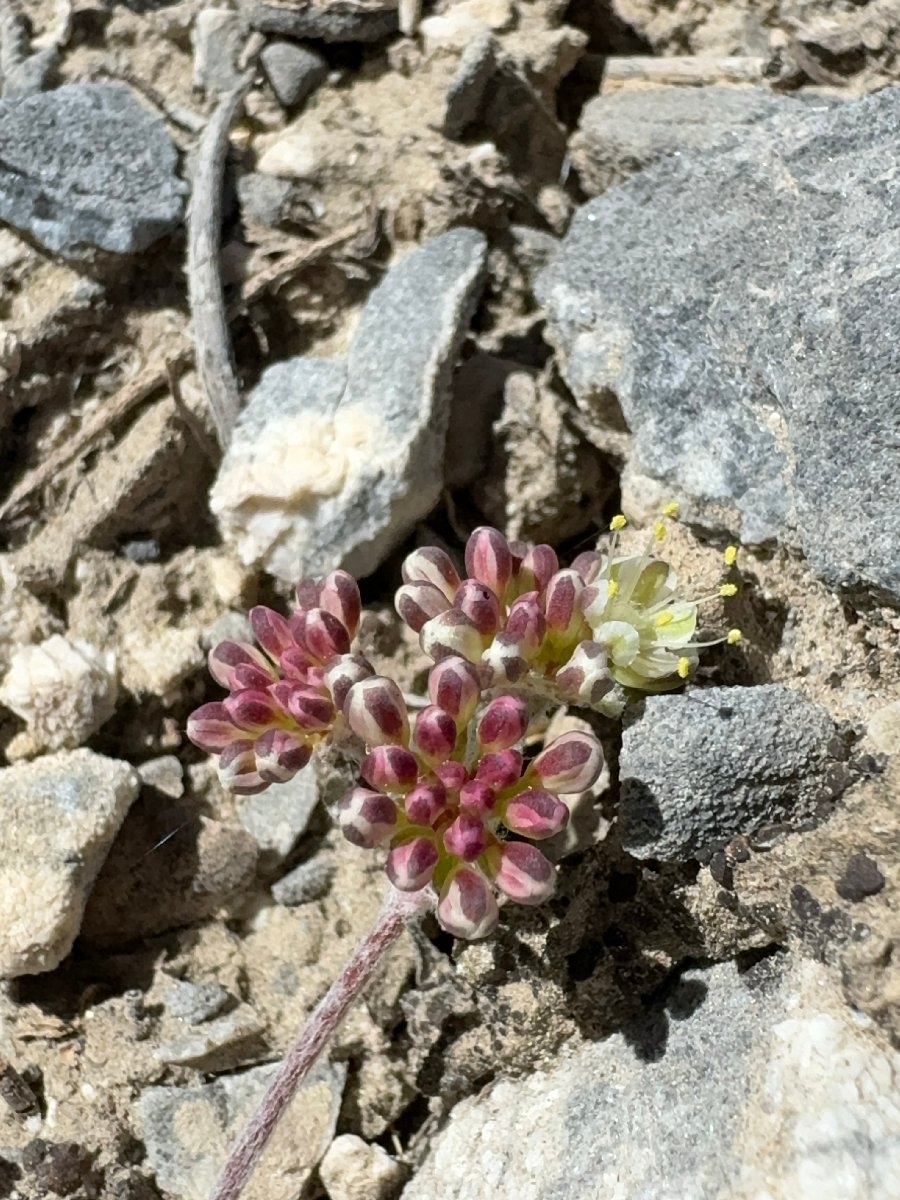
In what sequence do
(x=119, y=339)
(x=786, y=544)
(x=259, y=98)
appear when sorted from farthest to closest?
(x=259, y=98), (x=119, y=339), (x=786, y=544)

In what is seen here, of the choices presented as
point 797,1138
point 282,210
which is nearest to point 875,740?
point 797,1138

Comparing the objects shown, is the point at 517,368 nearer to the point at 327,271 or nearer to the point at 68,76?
the point at 327,271

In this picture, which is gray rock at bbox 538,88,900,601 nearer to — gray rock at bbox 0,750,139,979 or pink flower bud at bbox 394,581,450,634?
pink flower bud at bbox 394,581,450,634

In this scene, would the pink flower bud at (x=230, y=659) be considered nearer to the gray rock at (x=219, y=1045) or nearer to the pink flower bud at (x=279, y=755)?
the pink flower bud at (x=279, y=755)

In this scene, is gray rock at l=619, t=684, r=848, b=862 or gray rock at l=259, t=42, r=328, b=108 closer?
gray rock at l=619, t=684, r=848, b=862

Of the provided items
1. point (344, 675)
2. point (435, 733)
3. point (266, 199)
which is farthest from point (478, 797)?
point (266, 199)

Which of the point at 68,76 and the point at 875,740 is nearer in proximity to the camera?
the point at 875,740

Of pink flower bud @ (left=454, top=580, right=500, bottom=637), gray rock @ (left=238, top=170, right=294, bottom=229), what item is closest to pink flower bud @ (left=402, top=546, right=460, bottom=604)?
pink flower bud @ (left=454, top=580, right=500, bottom=637)
